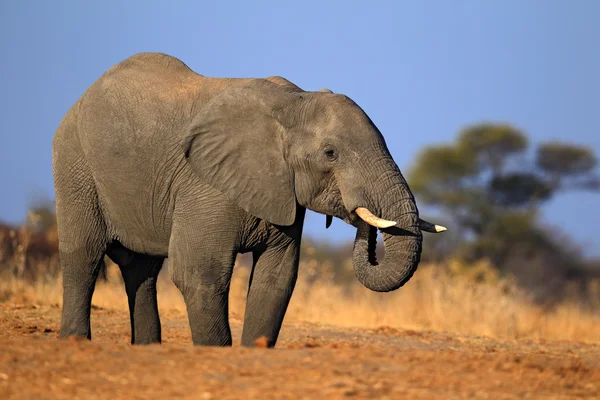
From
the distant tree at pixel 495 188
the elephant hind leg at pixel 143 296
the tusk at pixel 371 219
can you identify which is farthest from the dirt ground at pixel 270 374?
the distant tree at pixel 495 188

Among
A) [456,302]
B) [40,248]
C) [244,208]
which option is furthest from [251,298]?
[40,248]

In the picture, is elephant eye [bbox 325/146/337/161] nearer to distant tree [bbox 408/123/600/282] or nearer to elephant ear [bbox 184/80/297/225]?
elephant ear [bbox 184/80/297/225]

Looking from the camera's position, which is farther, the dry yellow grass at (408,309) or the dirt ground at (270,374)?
the dry yellow grass at (408,309)

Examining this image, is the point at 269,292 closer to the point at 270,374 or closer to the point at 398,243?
the point at 398,243

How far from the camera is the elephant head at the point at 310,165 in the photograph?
25.7 ft

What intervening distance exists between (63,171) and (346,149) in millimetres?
2962

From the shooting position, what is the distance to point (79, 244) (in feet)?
31.3

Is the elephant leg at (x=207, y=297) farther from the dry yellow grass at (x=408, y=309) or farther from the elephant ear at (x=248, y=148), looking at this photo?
the dry yellow grass at (x=408, y=309)

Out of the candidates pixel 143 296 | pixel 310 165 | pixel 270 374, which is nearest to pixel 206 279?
pixel 310 165

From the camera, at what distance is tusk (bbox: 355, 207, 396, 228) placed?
7.64 meters

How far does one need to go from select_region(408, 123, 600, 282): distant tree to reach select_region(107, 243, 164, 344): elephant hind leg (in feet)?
68.8

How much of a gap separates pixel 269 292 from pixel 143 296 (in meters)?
2.06

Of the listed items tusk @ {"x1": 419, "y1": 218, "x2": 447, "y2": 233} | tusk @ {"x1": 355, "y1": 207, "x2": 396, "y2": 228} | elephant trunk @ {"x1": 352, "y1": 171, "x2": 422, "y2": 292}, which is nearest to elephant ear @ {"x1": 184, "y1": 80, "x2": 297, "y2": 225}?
tusk @ {"x1": 355, "y1": 207, "x2": 396, "y2": 228}

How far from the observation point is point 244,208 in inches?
329
